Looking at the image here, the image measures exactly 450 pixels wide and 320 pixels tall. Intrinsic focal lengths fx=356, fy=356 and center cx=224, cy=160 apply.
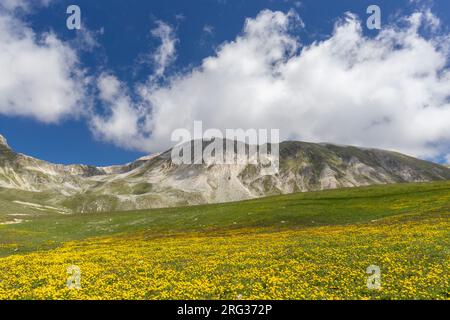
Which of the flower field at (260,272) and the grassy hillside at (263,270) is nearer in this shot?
the flower field at (260,272)

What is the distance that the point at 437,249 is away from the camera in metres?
28.9

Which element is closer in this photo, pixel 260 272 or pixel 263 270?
pixel 260 272

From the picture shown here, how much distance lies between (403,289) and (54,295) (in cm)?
1983

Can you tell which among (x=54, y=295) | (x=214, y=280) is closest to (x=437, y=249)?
(x=214, y=280)

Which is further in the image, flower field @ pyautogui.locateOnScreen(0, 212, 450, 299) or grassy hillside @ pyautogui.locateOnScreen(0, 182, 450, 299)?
grassy hillside @ pyautogui.locateOnScreen(0, 182, 450, 299)

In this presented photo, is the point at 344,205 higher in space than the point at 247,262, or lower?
higher

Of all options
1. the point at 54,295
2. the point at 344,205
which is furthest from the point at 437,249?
the point at 344,205
